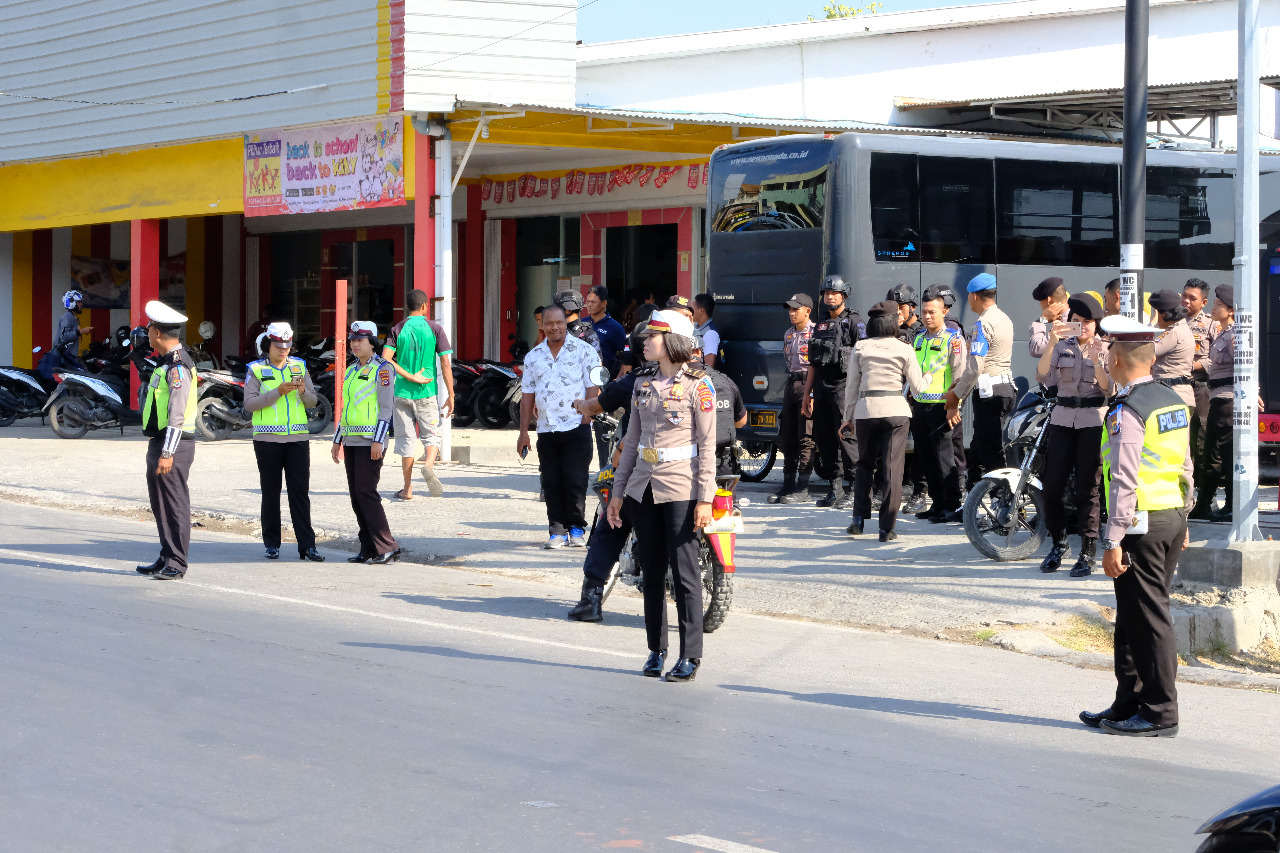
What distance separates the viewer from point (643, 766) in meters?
5.88

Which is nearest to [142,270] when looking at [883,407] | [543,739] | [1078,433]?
[883,407]

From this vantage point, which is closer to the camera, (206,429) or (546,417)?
(546,417)

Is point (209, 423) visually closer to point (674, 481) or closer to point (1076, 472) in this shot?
point (1076, 472)

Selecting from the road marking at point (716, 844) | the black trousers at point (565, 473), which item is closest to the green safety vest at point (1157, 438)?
the road marking at point (716, 844)

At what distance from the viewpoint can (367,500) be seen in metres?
11.2

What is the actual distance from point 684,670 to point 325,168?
1478cm

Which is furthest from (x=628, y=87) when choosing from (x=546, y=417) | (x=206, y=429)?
(x=546, y=417)

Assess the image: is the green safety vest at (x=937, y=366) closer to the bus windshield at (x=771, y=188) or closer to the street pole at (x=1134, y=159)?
the street pole at (x=1134, y=159)

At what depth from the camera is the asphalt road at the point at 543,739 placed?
5.11 m

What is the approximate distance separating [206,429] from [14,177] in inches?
361

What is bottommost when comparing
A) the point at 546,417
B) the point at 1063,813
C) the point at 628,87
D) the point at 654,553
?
the point at 1063,813

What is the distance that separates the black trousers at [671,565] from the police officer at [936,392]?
502cm

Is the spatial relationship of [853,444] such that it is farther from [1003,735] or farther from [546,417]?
[1003,735]

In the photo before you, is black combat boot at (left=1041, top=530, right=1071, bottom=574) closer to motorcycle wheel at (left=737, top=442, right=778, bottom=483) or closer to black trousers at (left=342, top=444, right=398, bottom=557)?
black trousers at (left=342, top=444, right=398, bottom=557)
